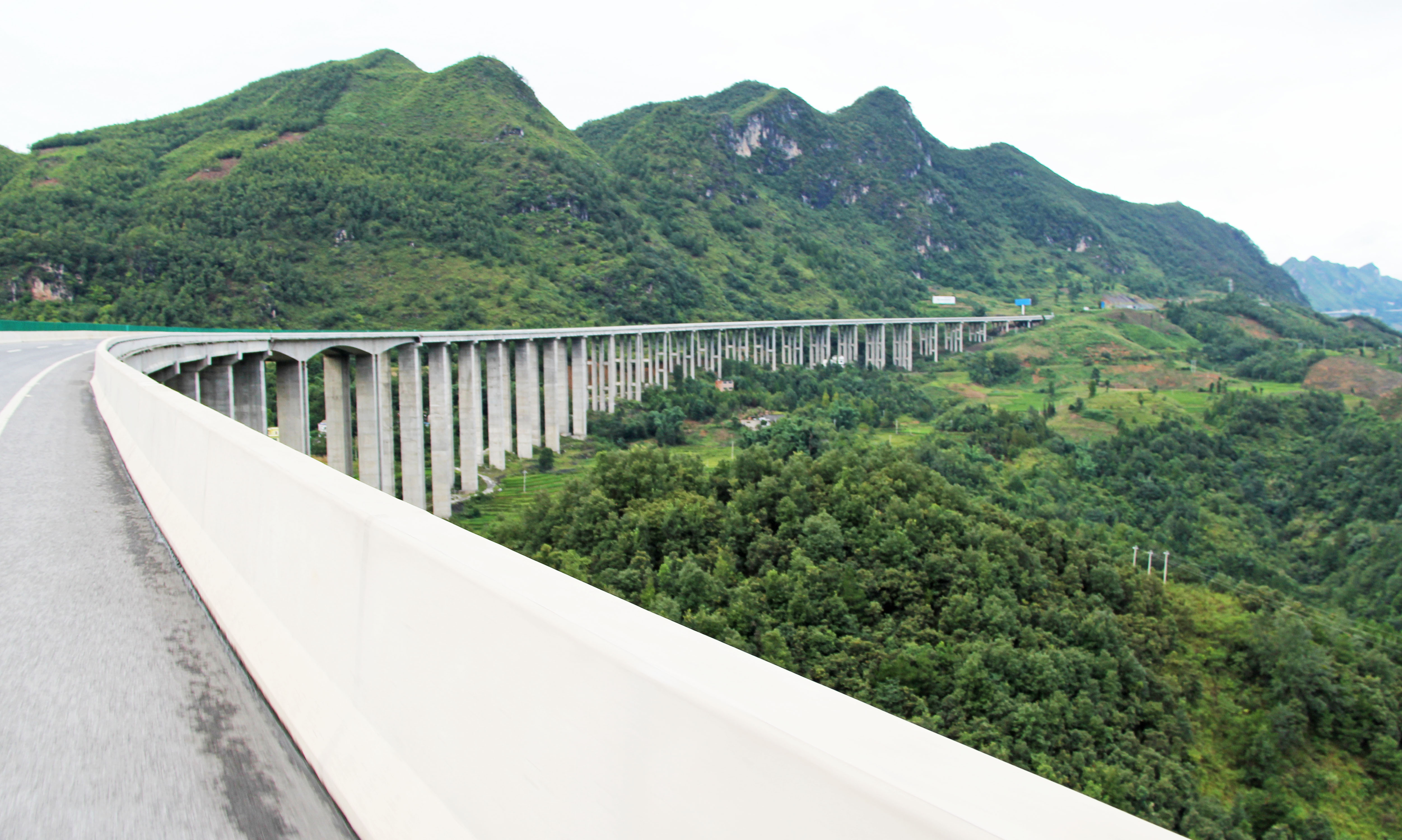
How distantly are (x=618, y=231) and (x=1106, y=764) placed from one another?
356ft

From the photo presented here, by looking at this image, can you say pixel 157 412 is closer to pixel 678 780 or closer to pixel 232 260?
pixel 678 780

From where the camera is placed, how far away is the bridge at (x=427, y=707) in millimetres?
1979

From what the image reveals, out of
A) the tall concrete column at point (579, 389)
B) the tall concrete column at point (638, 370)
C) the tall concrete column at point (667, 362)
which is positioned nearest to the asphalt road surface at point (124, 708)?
the tall concrete column at point (579, 389)

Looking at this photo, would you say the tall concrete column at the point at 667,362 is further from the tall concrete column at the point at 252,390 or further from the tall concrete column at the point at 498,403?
the tall concrete column at the point at 252,390

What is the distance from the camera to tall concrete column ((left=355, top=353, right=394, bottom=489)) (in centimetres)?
4569

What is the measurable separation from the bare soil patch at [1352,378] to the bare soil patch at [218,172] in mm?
126980

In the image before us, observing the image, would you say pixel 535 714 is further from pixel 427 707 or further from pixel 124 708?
pixel 124 708

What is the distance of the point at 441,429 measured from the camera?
5259cm

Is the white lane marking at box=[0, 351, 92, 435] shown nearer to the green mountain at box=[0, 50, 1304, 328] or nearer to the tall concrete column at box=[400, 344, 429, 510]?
the tall concrete column at box=[400, 344, 429, 510]

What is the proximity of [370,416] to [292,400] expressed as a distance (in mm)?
7821

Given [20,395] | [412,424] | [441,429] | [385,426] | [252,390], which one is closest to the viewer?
[20,395]

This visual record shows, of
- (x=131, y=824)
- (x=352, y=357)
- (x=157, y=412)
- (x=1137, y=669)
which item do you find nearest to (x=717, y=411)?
(x=352, y=357)

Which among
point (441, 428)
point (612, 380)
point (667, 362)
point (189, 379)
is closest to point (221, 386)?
point (189, 379)

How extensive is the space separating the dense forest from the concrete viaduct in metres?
10.1
